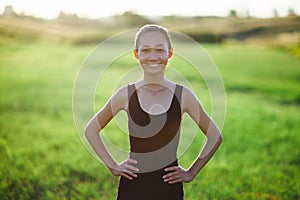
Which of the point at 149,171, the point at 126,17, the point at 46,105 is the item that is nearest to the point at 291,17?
the point at 126,17

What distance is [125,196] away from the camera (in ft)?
7.57

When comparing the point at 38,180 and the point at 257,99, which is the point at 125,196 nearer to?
the point at 38,180

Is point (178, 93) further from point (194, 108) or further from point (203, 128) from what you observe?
point (203, 128)

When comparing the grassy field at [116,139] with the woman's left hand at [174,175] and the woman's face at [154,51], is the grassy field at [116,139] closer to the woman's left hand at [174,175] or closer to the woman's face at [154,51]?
the woman's left hand at [174,175]

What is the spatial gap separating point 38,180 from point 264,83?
19.9 ft

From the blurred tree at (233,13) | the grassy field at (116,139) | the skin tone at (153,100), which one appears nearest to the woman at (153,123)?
the skin tone at (153,100)

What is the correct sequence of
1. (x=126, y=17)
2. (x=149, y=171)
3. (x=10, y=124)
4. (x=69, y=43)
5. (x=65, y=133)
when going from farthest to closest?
(x=69, y=43), (x=126, y=17), (x=10, y=124), (x=65, y=133), (x=149, y=171)

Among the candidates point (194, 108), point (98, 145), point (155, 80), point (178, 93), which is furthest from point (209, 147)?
point (98, 145)

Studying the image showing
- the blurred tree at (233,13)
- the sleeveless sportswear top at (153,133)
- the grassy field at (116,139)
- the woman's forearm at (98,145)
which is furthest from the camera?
the blurred tree at (233,13)

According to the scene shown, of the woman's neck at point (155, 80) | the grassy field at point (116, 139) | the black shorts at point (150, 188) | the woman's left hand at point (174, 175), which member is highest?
the woman's neck at point (155, 80)

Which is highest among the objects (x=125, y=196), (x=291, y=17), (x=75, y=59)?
(x=291, y=17)

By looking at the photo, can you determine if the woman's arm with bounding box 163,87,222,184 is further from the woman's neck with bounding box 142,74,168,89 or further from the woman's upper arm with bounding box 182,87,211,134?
the woman's neck with bounding box 142,74,168,89

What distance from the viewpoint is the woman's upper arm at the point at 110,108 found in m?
2.26

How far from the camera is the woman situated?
7.23ft
